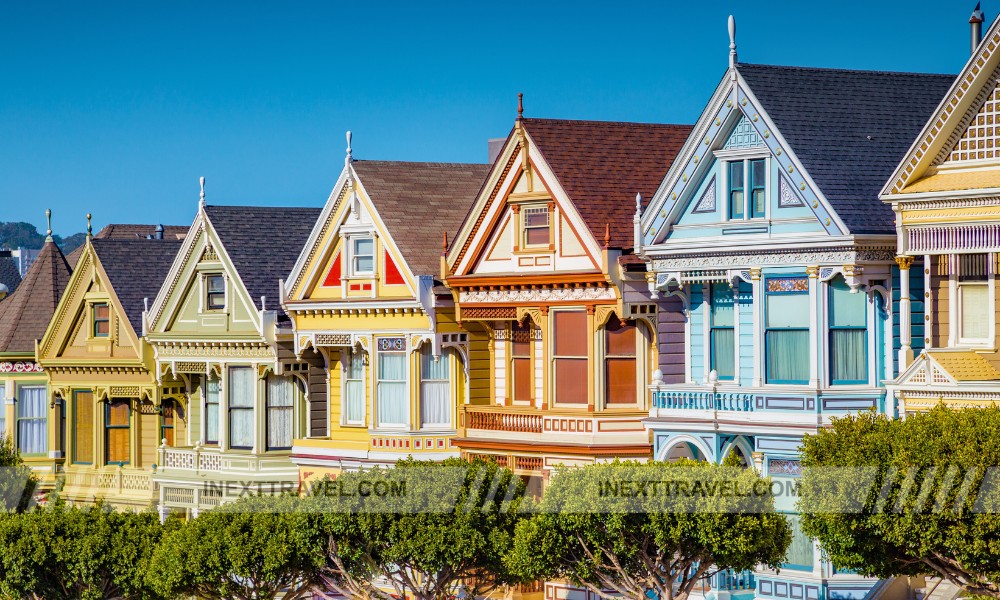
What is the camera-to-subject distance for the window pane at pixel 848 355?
3809cm

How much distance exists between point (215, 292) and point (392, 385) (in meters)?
7.52

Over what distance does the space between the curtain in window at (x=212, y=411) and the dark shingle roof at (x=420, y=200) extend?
9.20m

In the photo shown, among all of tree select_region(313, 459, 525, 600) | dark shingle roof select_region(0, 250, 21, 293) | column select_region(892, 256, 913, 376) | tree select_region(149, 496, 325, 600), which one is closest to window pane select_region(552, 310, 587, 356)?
tree select_region(313, 459, 525, 600)

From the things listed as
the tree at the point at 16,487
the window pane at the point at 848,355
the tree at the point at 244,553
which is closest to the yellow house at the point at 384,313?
the tree at the point at 244,553

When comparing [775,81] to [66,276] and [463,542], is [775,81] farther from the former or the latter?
[66,276]

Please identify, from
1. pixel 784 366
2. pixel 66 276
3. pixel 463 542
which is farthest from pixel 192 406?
pixel 784 366

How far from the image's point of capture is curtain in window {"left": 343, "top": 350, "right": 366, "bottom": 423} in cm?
4956

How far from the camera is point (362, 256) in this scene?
48.3m

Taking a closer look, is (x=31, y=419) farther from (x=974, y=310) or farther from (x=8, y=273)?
(x=974, y=310)

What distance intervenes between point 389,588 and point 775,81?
55.1 feet

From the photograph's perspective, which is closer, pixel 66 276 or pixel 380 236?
pixel 380 236

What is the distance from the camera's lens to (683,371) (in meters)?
41.6

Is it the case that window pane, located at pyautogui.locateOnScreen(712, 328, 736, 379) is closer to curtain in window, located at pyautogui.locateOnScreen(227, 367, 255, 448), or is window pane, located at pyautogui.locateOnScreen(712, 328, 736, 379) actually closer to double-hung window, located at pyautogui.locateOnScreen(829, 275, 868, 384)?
double-hung window, located at pyautogui.locateOnScreen(829, 275, 868, 384)

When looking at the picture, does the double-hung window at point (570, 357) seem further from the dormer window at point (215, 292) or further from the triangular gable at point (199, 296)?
the dormer window at point (215, 292)
